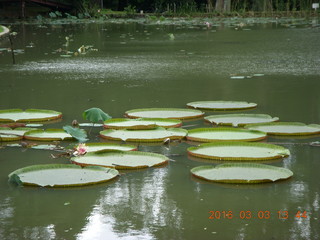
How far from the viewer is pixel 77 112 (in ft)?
19.1

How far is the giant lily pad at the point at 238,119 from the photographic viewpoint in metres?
5.07

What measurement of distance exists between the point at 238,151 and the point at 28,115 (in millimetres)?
1947

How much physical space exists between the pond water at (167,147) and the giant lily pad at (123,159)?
8 cm

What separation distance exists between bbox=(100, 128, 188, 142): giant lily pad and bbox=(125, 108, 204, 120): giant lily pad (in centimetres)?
53

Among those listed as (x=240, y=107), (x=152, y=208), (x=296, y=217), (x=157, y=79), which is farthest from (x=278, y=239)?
(x=157, y=79)

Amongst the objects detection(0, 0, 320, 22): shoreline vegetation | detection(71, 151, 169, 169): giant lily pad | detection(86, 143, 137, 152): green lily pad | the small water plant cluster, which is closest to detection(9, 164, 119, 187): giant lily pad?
the small water plant cluster

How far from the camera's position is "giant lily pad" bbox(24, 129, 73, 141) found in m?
4.68

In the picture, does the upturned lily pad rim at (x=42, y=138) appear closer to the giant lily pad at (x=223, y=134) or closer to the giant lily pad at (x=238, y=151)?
the giant lily pad at (x=223, y=134)

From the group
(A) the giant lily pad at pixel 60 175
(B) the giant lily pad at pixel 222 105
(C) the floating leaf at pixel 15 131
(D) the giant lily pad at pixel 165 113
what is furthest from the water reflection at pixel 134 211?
(B) the giant lily pad at pixel 222 105

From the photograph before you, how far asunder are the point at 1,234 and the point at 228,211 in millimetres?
994

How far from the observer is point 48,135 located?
15.6 ft

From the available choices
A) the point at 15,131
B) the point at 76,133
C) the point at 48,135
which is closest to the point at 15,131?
the point at 15,131

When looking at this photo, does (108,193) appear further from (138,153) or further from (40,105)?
(40,105)

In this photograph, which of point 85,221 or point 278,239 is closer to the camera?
point 278,239
